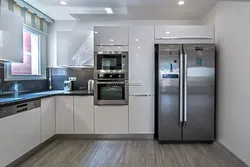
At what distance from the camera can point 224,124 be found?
327 centimetres

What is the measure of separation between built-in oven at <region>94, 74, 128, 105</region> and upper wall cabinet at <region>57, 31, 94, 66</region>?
0.61 m

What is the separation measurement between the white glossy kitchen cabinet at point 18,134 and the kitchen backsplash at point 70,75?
146 cm

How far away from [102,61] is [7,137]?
199cm

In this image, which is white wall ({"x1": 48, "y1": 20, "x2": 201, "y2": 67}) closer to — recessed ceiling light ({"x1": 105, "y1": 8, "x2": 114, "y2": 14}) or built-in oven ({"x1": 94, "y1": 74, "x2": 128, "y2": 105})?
recessed ceiling light ({"x1": 105, "y1": 8, "x2": 114, "y2": 14})

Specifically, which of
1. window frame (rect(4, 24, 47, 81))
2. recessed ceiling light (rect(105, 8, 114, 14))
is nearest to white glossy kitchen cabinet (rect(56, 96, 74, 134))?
window frame (rect(4, 24, 47, 81))

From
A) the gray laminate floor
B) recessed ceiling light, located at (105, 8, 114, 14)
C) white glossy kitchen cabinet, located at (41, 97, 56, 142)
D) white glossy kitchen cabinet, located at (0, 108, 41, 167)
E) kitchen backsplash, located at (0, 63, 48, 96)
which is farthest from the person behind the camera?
recessed ceiling light, located at (105, 8, 114, 14)

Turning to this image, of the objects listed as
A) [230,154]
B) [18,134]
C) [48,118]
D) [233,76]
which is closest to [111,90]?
[48,118]

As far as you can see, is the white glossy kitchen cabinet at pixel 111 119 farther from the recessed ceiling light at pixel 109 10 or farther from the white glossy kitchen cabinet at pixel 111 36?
the recessed ceiling light at pixel 109 10

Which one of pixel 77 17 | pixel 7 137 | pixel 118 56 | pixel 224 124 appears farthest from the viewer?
pixel 77 17

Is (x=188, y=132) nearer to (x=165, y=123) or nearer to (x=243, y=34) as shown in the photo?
(x=165, y=123)

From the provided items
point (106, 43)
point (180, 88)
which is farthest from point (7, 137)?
point (180, 88)

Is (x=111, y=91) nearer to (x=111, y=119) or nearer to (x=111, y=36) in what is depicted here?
(x=111, y=119)

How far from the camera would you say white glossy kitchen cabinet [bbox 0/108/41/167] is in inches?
92.8

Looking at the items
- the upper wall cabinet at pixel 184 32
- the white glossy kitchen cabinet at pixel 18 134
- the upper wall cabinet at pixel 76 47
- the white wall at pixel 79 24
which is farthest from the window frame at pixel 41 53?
the upper wall cabinet at pixel 184 32
